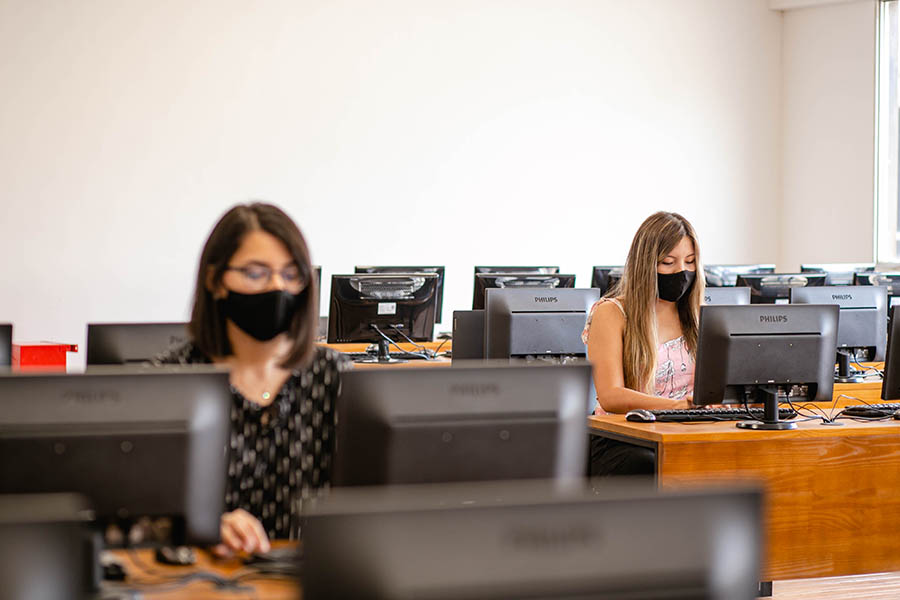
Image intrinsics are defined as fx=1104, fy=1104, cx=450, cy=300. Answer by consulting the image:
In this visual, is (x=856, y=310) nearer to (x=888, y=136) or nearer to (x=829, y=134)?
(x=888, y=136)

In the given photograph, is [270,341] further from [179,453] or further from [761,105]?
[761,105]

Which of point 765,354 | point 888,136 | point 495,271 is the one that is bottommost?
point 765,354

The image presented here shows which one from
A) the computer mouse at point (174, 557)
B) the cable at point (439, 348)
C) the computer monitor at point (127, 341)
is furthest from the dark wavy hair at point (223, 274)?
the cable at point (439, 348)

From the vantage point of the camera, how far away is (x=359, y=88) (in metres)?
8.27

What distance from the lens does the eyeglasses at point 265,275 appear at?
2.30 m

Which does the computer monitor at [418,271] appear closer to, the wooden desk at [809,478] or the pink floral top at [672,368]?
the pink floral top at [672,368]

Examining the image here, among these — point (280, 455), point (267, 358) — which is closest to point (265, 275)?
point (267, 358)

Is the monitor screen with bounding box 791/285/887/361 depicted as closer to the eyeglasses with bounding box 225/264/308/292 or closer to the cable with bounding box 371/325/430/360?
the cable with bounding box 371/325/430/360

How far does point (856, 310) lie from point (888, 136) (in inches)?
196

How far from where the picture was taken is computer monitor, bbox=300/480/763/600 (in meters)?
1.00

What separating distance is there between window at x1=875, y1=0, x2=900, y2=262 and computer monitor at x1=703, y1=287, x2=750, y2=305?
15.4ft

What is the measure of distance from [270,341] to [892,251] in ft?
26.3

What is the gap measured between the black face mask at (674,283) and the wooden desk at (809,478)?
1.92ft

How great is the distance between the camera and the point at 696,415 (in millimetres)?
3592
